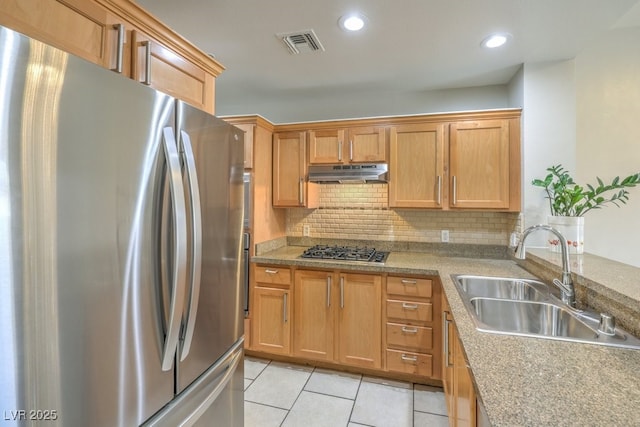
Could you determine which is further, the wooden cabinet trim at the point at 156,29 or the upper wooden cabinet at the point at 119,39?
the wooden cabinet trim at the point at 156,29

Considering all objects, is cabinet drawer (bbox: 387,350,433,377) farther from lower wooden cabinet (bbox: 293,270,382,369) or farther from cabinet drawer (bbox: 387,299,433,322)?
cabinet drawer (bbox: 387,299,433,322)

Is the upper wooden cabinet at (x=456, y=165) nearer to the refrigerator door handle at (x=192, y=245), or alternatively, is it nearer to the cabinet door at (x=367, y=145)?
the cabinet door at (x=367, y=145)

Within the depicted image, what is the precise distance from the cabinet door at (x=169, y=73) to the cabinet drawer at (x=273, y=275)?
1.45m

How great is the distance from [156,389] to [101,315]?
0.33 m

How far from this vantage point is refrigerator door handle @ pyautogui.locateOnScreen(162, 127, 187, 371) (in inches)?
38.3

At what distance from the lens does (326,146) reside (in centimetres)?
292

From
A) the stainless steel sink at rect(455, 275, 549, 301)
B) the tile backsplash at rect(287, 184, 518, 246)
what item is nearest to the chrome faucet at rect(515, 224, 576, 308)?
the stainless steel sink at rect(455, 275, 549, 301)

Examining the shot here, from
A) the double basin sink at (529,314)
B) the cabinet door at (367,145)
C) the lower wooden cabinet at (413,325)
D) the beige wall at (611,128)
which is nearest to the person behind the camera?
the double basin sink at (529,314)

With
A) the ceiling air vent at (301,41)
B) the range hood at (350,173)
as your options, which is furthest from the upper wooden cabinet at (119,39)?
the range hood at (350,173)

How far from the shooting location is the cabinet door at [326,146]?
289cm

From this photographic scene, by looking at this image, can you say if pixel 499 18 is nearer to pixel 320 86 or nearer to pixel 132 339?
pixel 320 86

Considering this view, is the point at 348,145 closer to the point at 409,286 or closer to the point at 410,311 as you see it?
the point at 409,286

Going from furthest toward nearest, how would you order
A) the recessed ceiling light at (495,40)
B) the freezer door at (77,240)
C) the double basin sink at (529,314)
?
1. the recessed ceiling light at (495,40)
2. the double basin sink at (529,314)
3. the freezer door at (77,240)

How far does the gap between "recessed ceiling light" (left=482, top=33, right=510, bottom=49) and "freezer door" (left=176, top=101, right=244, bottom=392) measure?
1840 millimetres
